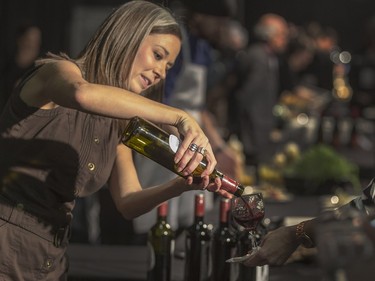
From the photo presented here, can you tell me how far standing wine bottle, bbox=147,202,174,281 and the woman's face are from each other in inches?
18.3

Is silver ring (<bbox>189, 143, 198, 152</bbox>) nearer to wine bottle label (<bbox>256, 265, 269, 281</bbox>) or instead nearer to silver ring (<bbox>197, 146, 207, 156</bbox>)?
silver ring (<bbox>197, 146, 207, 156</bbox>)

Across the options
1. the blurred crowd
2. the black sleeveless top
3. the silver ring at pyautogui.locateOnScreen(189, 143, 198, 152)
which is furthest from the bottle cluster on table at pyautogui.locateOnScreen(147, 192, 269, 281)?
the blurred crowd

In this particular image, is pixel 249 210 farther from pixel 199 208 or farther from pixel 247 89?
pixel 247 89

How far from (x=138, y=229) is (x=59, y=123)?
1.57 m

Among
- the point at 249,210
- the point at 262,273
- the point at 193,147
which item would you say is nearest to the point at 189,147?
the point at 193,147


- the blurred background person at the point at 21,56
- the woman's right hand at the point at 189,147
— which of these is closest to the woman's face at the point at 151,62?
the woman's right hand at the point at 189,147

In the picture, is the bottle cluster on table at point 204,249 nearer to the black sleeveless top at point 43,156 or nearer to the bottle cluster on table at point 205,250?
the bottle cluster on table at point 205,250

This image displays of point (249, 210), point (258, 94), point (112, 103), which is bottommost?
point (249, 210)

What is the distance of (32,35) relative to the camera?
15.7ft

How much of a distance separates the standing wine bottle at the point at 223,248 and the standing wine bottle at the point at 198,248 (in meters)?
0.03

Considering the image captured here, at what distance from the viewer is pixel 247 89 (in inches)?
261

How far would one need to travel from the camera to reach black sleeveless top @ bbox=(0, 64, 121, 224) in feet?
5.92

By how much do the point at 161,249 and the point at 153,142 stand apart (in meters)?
0.56

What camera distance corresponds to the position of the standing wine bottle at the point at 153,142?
5.64 feet
